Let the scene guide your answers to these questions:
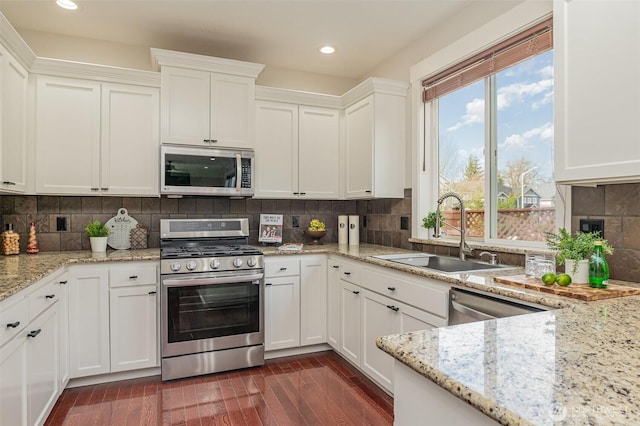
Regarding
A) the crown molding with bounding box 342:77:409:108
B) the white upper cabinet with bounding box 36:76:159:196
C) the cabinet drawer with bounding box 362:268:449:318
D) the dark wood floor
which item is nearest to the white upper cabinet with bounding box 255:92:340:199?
the crown molding with bounding box 342:77:409:108

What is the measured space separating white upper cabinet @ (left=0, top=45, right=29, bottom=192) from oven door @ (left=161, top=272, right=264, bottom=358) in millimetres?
1160

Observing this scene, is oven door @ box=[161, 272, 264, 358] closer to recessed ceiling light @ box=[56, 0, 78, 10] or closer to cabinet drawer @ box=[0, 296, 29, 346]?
cabinet drawer @ box=[0, 296, 29, 346]

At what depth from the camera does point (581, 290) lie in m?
1.53

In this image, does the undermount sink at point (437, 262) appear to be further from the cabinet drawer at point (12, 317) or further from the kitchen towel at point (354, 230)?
the cabinet drawer at point (12, 317)

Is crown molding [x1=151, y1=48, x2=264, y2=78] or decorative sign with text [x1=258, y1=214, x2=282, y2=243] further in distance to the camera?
decorative sign with text [x1=258, y1=214, x2=282, y2=243]

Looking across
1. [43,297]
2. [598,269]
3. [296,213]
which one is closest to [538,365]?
[598,269]

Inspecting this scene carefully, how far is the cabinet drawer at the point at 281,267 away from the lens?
10.2 ft

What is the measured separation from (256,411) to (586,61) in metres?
2.45

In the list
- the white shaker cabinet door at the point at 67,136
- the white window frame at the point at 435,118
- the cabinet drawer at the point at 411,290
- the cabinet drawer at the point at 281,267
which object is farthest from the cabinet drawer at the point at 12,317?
the white window frame at the point at 435,118

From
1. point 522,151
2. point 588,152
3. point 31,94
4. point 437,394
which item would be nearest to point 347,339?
point 522,151

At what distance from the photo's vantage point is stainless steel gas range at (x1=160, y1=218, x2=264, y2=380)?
2740 millimetres

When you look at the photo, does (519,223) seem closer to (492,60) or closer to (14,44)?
(492,60)

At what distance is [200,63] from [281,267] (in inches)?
69.3

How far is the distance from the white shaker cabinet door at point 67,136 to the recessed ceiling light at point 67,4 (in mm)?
489
